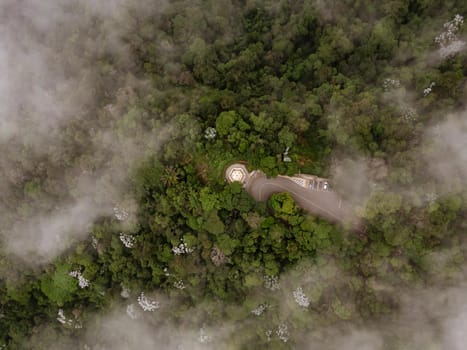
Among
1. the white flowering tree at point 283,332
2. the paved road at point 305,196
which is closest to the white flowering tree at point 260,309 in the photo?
the white flowering tree at point 283,332

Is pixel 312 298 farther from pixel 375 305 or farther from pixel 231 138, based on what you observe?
pixel 231 138

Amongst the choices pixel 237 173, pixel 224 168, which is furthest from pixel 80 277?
pixel 237 173

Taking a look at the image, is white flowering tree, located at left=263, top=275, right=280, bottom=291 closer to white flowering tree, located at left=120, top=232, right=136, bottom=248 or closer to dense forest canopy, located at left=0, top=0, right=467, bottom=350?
dense forest canopy, located at left=0, top=0, right=467, bottom=350

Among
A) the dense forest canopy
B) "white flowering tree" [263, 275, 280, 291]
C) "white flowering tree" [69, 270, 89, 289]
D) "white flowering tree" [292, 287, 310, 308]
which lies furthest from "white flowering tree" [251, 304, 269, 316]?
"white flowering tree" [69, 270, 89, 289]

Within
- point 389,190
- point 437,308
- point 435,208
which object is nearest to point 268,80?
point 389,190

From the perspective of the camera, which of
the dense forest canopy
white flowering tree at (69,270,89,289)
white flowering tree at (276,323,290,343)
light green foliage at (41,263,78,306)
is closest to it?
the dense forest canopy

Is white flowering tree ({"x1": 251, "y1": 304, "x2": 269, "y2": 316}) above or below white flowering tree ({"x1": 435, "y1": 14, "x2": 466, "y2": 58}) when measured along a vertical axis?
below
